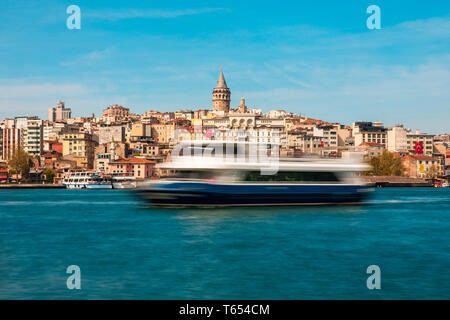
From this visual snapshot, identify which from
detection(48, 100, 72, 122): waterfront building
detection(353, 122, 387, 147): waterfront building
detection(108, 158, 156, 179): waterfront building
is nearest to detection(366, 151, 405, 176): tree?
detection(353, 122, 387, 147): waterfront building

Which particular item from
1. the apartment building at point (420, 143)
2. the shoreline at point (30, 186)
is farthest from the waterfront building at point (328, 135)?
the shoreline at point (30, 186)

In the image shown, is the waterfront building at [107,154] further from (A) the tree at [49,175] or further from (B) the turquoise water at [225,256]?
(B) the turquoise water at [225,256]

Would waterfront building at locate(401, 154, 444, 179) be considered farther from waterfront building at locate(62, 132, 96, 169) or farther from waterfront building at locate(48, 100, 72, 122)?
waterfront building at locate(48, 100, 72, 122)

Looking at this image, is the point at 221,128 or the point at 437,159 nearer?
the point at 437,159

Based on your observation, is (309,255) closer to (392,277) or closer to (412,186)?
(392,277)

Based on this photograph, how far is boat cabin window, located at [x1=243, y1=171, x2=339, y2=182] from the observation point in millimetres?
26203

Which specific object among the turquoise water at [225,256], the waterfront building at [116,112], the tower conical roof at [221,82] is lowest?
the turquoise water at [225,256]

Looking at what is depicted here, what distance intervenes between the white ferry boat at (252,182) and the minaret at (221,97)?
11639cm

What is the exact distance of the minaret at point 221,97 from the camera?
144625 millimetres

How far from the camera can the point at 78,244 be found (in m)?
16.0

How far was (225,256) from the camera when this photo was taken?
45.7 feet

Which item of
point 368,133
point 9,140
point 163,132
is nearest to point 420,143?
point 368,133
